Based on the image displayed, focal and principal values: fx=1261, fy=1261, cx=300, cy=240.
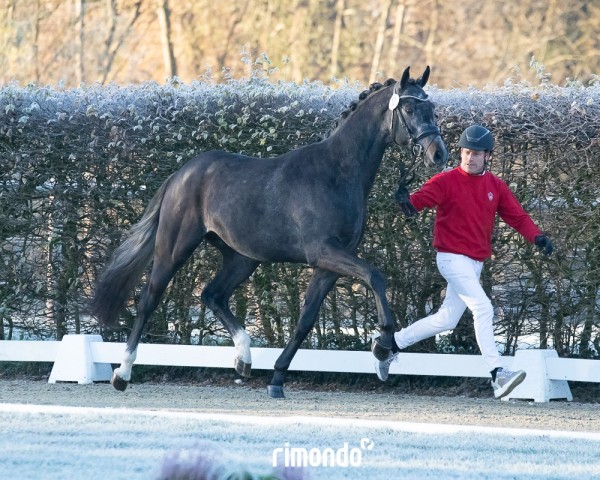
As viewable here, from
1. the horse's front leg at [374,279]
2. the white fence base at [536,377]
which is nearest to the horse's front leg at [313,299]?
the horse's front leg at [374,279]

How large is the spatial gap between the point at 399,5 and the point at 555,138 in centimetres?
2183

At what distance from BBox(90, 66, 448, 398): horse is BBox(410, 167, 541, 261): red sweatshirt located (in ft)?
0.98

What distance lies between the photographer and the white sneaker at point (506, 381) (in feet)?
25.3

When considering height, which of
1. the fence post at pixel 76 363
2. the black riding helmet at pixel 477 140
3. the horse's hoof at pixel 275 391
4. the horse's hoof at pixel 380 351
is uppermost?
the black riding helmet at pixel 477 140

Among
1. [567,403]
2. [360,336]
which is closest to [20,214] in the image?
[360,336]

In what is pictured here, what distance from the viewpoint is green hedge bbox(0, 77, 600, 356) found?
351 inches

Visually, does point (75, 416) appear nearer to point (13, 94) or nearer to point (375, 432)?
point (375, 432)

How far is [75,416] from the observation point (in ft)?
22.7

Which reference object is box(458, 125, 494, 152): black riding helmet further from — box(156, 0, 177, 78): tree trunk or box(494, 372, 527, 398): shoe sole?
box(156, 0, 177, 78): tree trunk

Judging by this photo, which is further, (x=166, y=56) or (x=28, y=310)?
(x=166, y=56)

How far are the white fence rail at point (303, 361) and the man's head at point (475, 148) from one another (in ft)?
4.59

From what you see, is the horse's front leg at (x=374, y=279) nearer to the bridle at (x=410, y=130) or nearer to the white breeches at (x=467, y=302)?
the white breeches at (x=467, y=302)

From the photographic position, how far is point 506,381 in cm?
783

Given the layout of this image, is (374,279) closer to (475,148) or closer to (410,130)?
(410,130)
